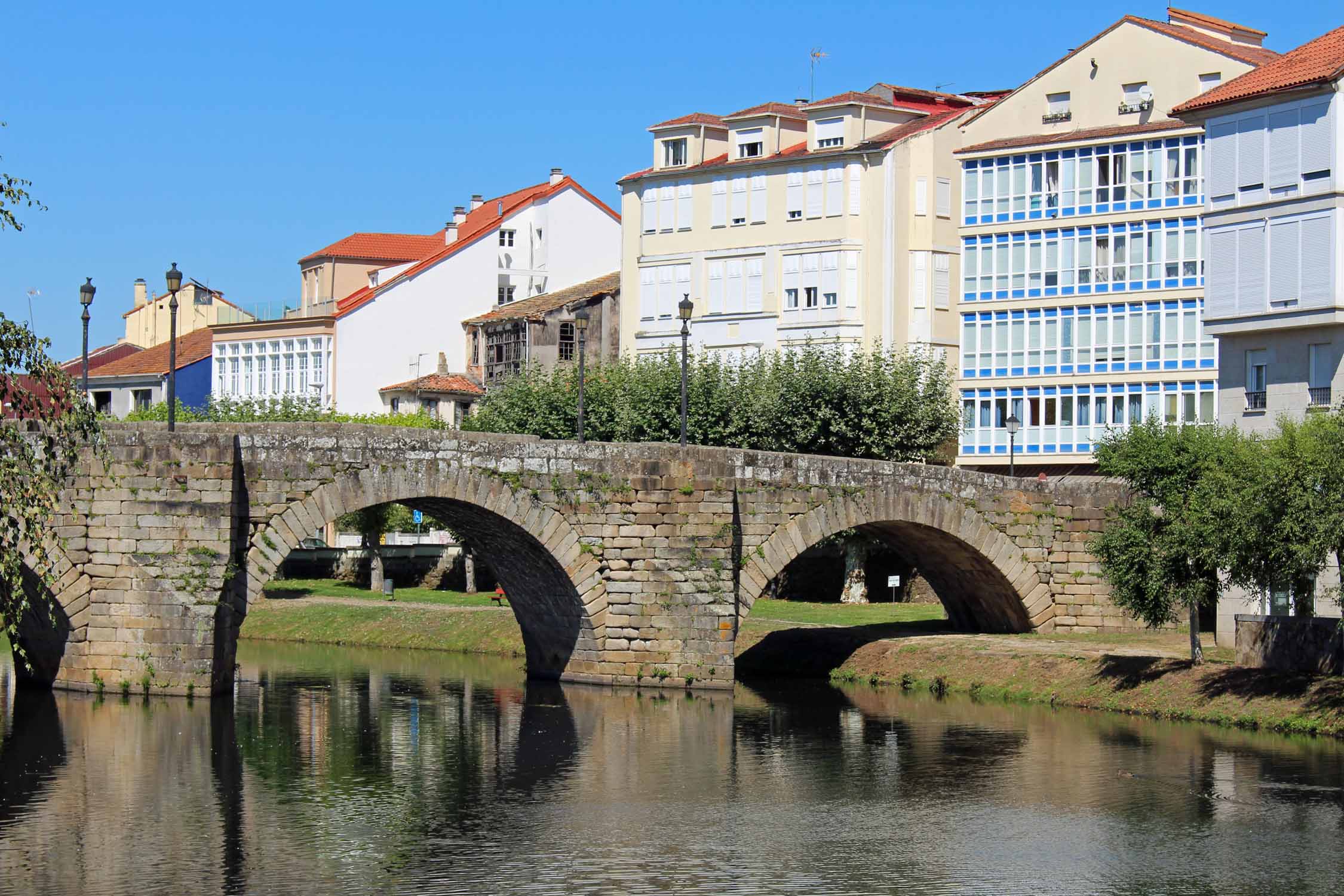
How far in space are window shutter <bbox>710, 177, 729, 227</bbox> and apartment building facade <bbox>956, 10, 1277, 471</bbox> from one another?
26.1ft

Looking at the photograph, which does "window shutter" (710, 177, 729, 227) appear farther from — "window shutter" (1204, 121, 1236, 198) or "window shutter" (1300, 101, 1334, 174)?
"window shutter" (1300, 101, 1334, 174)

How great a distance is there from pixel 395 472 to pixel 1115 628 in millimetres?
16302

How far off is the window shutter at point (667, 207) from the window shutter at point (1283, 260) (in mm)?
30563

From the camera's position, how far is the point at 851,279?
6244cm

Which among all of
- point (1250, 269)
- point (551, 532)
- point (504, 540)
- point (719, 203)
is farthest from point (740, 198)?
point (551, 532)

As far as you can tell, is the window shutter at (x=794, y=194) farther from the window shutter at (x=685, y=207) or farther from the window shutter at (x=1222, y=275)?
the window shutter at (x=1222, y=275)

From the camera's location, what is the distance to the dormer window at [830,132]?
64000mm

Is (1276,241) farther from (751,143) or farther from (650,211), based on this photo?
(650,211)

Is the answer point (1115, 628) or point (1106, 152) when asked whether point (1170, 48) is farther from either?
point (1115, 628)

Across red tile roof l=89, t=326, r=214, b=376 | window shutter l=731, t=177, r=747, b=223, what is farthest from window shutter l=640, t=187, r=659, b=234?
red tile roof l=89, t=326, r=214, b=376

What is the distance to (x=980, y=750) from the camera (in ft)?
99.8

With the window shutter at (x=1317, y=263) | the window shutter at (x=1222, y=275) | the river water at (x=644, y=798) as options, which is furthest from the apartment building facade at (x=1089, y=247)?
the river water at (x=644, y=798)

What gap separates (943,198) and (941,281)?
2.63m

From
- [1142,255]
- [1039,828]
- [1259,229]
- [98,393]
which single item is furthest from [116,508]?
[98,393]
